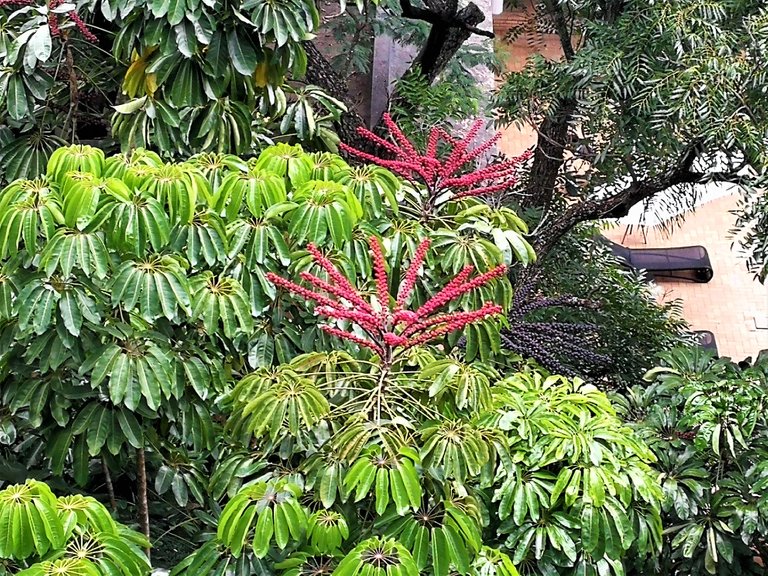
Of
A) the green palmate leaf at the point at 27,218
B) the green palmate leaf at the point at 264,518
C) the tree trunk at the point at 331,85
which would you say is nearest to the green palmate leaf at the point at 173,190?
the green palmate leaf at the point at 27,218

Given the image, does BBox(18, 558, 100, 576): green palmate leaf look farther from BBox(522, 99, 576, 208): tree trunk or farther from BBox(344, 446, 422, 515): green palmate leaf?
BBox(522, 99, 576, 208): tree trunk

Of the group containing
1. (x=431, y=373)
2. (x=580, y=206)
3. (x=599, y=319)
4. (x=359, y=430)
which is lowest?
(x=359, y=430)

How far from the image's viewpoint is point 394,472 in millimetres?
2096

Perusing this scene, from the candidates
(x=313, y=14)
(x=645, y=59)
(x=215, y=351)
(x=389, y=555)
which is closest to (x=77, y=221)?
(x=215, y=351)

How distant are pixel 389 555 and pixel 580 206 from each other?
3.85 m

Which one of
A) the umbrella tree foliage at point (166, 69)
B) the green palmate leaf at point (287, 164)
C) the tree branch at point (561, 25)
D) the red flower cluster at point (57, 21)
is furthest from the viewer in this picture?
the tree branch at point (561, 25)

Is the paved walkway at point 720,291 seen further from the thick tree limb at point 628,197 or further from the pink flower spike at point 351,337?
the pink flower spike at point 351,337

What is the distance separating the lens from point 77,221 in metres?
2.38

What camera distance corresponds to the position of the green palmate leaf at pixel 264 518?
82.6 inches

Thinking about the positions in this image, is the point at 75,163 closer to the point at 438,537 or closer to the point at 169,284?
the point at 169,284

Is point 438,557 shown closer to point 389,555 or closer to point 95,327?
point 389,555

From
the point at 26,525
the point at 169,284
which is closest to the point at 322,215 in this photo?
the point at 169,284

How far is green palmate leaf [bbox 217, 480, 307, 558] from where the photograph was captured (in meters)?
2.10

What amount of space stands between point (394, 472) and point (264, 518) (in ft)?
0.99
